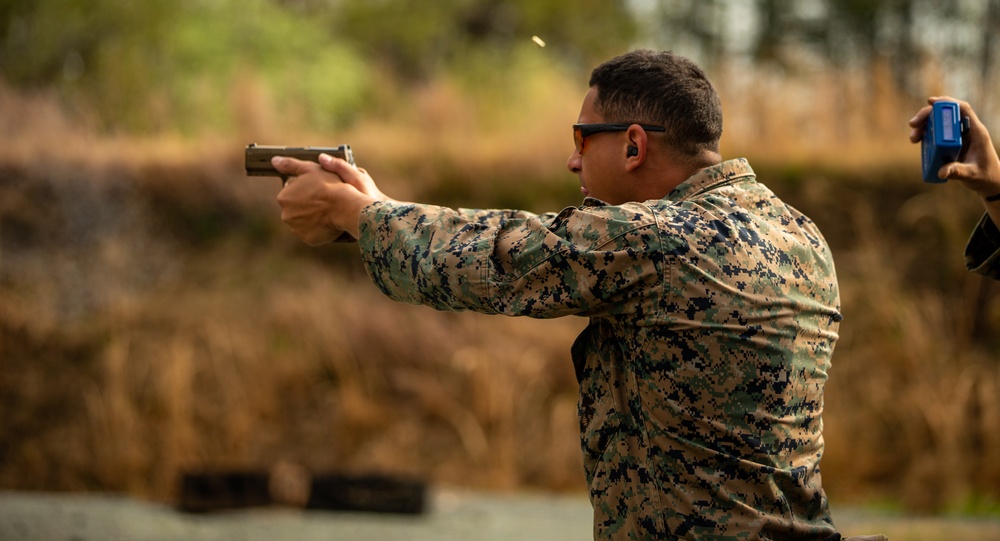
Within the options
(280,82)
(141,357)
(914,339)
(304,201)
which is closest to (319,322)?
(141,357)

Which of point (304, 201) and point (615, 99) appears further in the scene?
point (304, 201)

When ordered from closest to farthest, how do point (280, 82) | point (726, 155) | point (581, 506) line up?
point (581, 506), point (726, 155), point (280, 82)

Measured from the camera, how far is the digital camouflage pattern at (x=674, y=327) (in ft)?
8.13

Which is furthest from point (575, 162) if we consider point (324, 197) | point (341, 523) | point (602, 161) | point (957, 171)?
point (341, 523)

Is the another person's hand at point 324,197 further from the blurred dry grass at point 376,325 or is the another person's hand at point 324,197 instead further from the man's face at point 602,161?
the blurred dry grass at point 376,325

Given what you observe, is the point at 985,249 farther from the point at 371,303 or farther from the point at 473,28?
the point at 473,28

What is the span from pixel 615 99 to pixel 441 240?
535 millimetres

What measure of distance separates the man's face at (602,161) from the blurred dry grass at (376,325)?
639 cm

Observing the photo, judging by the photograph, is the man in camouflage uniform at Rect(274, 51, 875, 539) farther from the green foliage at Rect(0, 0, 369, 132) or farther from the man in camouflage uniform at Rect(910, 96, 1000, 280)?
the green foliage at Rect(0, 0, 369, 132)

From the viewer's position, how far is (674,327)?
251 centimetres

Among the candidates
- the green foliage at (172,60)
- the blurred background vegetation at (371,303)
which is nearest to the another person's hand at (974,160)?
the blurred background vegetation at (371,303)

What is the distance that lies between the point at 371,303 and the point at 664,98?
27.6ft

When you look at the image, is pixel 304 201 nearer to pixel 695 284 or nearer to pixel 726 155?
pixel 695 284

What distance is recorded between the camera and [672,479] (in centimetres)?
254
